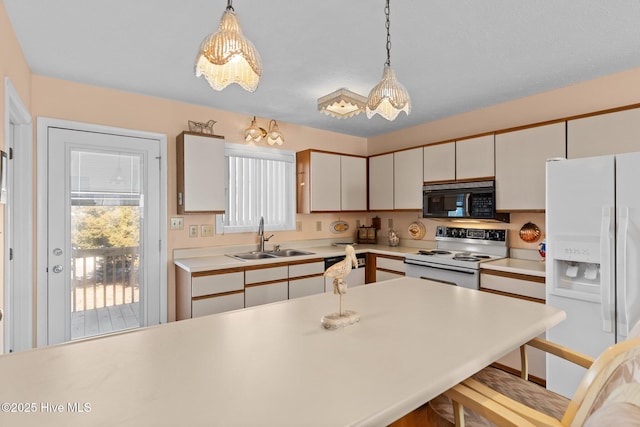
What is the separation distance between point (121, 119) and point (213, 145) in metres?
0.78

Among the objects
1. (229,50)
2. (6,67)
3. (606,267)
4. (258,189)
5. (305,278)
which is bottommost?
(305,278)

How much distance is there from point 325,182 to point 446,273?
168cm

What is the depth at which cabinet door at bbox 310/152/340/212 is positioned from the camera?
148 inches

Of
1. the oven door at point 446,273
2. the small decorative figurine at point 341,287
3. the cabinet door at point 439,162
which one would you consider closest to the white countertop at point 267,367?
the small decorative figurine at point 341,287

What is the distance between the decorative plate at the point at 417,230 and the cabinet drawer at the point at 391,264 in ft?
1.99

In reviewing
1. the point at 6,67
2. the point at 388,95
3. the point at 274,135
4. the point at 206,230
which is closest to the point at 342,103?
the point at 388,95

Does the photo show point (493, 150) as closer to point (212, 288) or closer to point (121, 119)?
point (212, 288)

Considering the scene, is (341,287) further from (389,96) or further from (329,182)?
(329,182)

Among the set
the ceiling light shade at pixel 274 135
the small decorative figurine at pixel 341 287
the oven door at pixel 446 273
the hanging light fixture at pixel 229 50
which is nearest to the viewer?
the hanging light fixture at pixel 229 50

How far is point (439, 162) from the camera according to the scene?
11.2 ft

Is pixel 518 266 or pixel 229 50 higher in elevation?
pixel 229 50

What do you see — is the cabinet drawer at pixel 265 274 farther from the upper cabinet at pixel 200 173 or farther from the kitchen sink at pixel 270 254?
the upper cabinet at pixel 200 173

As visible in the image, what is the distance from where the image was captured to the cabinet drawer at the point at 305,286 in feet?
10.5

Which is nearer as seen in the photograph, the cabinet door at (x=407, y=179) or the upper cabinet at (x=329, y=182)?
the cabinet door at (x=407, y=179)
